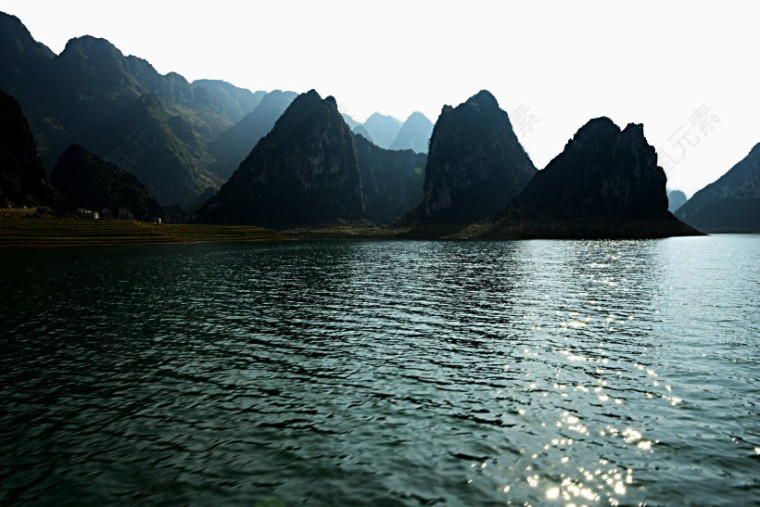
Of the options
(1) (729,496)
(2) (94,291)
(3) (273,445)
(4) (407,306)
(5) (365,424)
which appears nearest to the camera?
(1) (729,496)

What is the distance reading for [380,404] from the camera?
2228cm

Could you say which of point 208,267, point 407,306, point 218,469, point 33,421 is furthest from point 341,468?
point 208,267

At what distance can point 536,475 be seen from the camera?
51.0 feet

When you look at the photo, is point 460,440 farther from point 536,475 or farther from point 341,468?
point 341,468

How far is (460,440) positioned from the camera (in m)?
18.3

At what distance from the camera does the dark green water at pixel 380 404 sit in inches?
595

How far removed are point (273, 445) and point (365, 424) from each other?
4386 millimetres

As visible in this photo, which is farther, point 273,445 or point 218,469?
point 273,445

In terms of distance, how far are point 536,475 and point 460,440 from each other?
362 cm

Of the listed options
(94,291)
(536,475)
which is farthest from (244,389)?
(94,291)

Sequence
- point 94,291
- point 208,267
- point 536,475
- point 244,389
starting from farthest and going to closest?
point 208,267 → point 94,291 → point 244,389 → point 536,475

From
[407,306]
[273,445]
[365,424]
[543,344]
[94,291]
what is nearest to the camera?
[273,445]

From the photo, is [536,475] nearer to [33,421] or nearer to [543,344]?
[543,344]

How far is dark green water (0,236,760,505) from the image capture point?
15117 mm
